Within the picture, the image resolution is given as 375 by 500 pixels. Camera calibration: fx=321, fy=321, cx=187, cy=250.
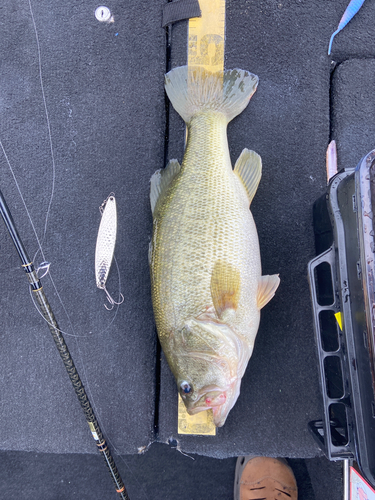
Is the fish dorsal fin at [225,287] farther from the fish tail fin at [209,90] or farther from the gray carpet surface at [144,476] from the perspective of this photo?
the gray carpet surface at [144,476]

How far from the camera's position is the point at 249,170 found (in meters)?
1.36

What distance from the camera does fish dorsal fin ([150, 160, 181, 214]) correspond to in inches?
52.7

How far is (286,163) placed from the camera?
1.52 m

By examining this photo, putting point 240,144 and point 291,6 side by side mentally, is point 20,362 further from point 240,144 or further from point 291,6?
point 291,6

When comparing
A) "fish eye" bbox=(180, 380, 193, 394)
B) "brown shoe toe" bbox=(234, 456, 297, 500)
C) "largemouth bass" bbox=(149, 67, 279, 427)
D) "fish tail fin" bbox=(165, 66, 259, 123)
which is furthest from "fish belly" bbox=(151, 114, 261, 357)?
"brown shoe toe" bbox=(234, 456, 297, 500)

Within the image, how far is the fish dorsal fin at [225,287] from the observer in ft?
3.72

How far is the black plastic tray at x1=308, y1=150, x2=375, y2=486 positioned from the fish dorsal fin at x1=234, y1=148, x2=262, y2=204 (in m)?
0.29

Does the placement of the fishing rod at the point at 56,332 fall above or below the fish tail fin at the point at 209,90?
below

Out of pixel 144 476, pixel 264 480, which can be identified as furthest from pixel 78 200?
pixel 264 480

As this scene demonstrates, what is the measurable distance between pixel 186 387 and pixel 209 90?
1218mm

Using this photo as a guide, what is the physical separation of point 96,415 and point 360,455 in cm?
108

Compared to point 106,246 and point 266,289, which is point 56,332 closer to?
point 106,246

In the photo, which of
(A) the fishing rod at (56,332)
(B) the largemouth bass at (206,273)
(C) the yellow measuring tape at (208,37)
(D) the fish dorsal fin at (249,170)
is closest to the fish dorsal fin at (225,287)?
(B) the largemouth bass at (206,273)

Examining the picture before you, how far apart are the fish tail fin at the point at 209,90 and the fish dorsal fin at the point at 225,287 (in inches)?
26.9
